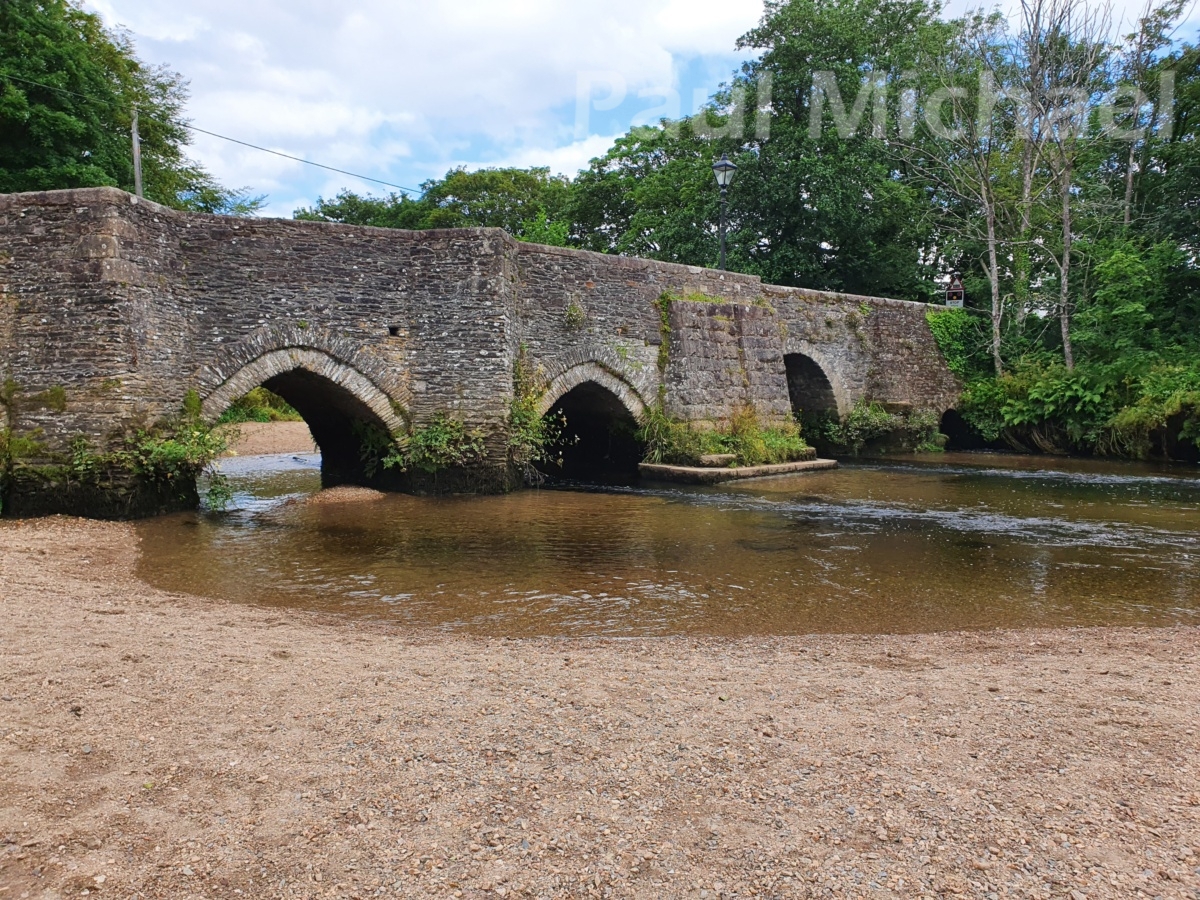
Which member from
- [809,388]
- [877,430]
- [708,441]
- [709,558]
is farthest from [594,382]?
[877,430]

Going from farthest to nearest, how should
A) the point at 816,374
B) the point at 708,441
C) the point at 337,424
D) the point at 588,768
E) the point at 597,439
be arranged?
the point at 816,374 < the point at 597,439 < the point at 708,441 < the point at 337,424 < the point at 588,768

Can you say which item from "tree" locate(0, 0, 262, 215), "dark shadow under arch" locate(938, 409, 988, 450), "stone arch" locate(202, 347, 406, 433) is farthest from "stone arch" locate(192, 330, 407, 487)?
"dark shadow under arch" locate(938, 409, 988, 450)

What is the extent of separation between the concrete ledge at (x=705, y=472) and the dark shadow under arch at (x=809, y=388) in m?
3.82

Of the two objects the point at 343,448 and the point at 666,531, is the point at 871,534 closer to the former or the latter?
the point at 666,531

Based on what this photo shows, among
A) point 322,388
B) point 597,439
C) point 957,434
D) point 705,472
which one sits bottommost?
point 705,472

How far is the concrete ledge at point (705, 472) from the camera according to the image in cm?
1291

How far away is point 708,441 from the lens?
13.7 metres

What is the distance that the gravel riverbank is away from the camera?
7.67 feet

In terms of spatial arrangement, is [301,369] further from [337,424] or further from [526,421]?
[526,421]

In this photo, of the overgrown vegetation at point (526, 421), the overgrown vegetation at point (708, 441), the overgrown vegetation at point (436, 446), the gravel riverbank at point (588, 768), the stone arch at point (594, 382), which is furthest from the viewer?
the overgrown vegetation at point (708, 441)

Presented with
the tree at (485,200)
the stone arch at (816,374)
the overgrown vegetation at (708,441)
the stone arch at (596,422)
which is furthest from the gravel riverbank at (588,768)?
the tree at (485,200)

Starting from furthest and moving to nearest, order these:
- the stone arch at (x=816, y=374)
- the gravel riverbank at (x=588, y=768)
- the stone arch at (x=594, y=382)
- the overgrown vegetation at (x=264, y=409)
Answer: the overgrown vegetation at (x=264, y=409) < the stone arch at (x=816, y=374) < the stone arch at (x=594, y=382) < the gravel riverbank at (x=588, y=768)

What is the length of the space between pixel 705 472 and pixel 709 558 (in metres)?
5.61

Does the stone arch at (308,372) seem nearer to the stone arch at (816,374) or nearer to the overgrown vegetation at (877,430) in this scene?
the stone arch at (816,374)
